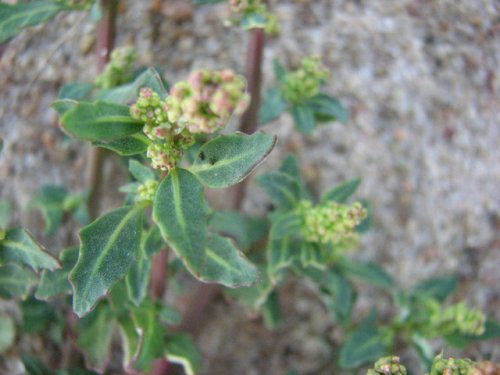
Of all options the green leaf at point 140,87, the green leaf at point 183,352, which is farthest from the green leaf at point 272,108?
the green leaf at point 183,352

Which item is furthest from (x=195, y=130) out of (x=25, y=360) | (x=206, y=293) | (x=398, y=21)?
(x=398, y=21)

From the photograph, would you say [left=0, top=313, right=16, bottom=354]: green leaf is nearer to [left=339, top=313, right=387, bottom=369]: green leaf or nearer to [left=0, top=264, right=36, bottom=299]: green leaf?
[left=0, top=264, right=36, bottom=299]: green leaf

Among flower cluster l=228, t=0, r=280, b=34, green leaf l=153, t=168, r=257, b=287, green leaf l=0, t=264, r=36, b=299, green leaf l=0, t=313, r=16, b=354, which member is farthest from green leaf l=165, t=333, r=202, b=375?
flower cluster l=228, t=0, r=280, b=34

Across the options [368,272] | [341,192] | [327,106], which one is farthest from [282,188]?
[368,272]

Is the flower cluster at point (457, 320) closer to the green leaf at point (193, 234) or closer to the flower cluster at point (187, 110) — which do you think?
the green leaf at point (193, 234)

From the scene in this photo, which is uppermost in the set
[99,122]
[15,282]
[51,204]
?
[99,122]

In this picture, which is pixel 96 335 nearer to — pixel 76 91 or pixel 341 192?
pixel 76 91
